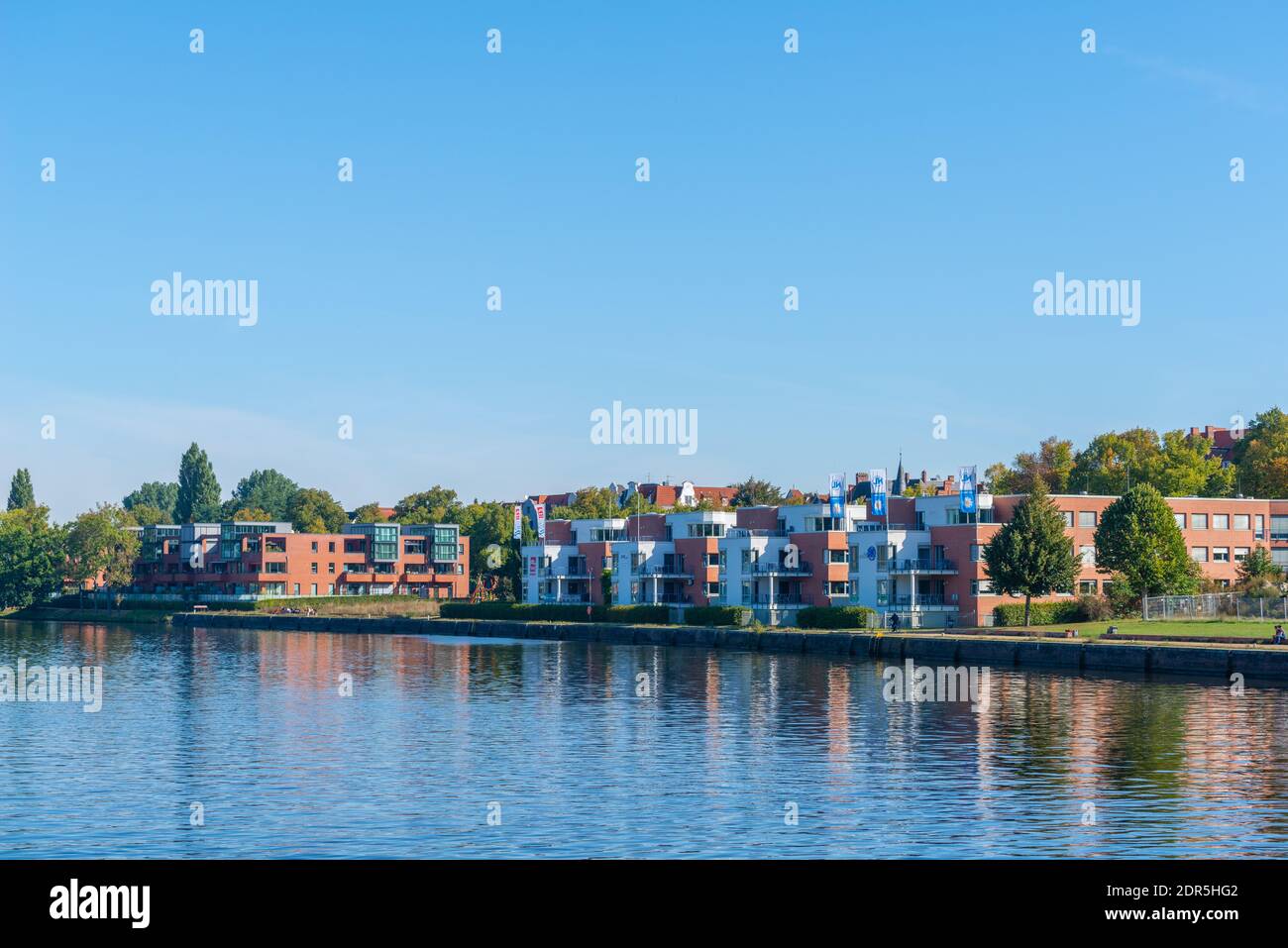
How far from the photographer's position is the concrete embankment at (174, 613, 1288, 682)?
84.4 meters

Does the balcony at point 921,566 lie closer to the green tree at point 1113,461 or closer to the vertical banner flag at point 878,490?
the vertical banner flag at point 878,490

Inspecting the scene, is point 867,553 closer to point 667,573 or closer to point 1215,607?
point 667,573

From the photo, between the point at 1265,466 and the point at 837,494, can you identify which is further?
the point at 1265,466

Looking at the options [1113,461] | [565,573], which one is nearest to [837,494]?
[565,573]

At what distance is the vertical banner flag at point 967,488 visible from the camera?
406 feet

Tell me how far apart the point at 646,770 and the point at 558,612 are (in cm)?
11335

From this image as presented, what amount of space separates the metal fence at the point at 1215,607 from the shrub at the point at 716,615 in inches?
1372

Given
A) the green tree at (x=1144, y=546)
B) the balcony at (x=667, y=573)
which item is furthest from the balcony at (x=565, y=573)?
the green tree at (x=1144, y=546)

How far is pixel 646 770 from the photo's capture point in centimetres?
4853

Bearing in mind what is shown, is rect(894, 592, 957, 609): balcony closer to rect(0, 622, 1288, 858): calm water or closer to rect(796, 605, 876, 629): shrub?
rect(796, 605, 876, 629): shrub

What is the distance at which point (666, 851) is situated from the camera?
113 feet

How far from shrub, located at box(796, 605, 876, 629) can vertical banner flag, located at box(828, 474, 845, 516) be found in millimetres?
10546

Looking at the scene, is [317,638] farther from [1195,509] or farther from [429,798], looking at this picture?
[429,798]
